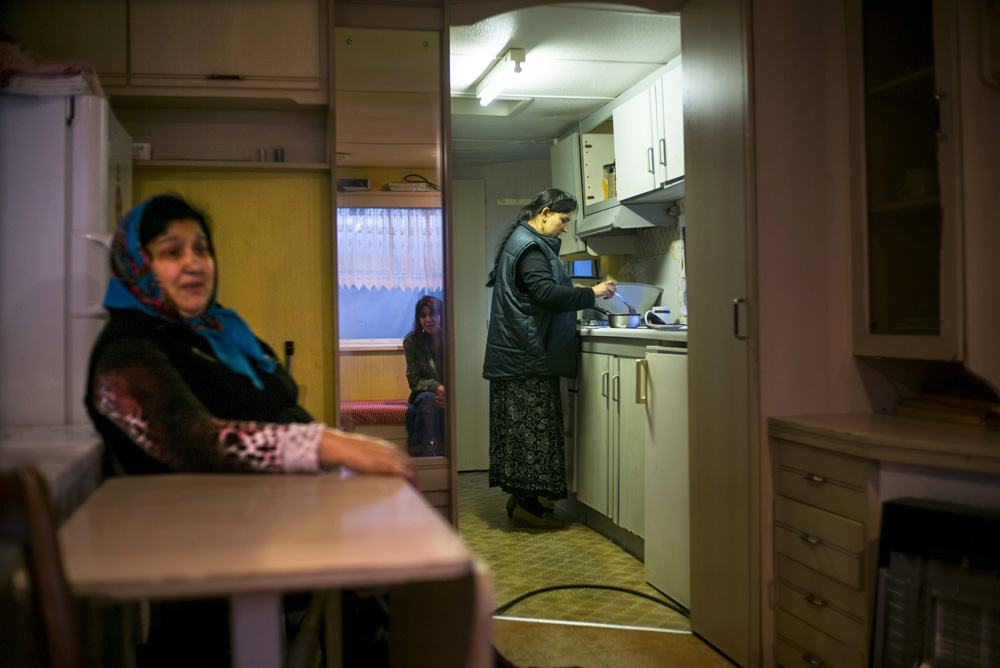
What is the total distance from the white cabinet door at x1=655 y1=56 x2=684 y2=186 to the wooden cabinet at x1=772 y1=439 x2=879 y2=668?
160 centimetres

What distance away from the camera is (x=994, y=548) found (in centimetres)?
164

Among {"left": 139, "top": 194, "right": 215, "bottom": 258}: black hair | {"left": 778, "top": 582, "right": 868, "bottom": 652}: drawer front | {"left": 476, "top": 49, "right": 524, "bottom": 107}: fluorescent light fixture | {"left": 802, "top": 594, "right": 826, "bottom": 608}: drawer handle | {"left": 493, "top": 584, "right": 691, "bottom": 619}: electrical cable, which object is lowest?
{"left": 493, "top": 584, "right": 691, "bottom": 619}: electrical cable

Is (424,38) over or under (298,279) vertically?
over

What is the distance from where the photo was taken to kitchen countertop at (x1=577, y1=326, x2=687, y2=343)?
2.81 metres

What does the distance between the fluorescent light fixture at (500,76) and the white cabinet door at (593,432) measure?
1322 millimetres

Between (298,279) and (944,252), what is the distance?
193 cm

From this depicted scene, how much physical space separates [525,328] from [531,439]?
20.6 inches

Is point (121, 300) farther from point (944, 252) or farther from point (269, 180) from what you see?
point (944, 252)

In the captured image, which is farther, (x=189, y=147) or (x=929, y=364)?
(x=189, y=147)

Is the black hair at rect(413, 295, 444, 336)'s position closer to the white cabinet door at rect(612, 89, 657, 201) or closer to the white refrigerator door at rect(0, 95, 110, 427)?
the white refrigerator door at rect(0, 95, 110, 427)

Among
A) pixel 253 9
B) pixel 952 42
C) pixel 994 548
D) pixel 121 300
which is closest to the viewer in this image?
pixel 121 300

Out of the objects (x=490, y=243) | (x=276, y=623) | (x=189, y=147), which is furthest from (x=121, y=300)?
(x=490, y=243)

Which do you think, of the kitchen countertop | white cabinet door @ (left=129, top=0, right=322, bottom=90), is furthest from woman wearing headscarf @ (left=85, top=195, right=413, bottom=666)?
the kitchen countertop

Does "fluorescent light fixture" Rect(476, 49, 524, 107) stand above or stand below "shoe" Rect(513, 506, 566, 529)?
above
